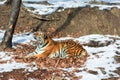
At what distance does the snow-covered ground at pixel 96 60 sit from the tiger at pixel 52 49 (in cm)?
58

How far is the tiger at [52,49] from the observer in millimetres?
12414

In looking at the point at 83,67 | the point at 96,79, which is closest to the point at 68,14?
the point at 83,67

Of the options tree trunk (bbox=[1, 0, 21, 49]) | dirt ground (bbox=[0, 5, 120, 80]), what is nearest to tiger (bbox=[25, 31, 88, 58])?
tree trunk (bbox=[1, 0, 21, 49])

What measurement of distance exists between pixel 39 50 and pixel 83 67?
1.81 m

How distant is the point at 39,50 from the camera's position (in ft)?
41.0

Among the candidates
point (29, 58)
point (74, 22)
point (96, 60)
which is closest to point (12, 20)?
point (29, 58)

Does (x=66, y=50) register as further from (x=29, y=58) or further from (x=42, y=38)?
(x=29, y=58)

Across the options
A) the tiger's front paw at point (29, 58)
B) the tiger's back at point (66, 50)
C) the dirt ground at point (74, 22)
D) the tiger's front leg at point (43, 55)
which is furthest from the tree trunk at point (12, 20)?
the dirt ground at point (74, 22)

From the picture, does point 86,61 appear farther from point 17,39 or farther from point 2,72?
point 17,39

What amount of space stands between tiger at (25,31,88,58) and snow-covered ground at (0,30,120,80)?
576 mm

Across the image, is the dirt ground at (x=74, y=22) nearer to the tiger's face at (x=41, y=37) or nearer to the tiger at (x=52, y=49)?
the tiger at (x=52, y=49)

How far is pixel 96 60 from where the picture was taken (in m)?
12.5

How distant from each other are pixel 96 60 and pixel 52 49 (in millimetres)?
1602

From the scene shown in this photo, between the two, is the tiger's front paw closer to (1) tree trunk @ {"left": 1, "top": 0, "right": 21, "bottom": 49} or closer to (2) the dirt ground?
(1) tree trunk @ {"left": 1, "top": 0, "right": 21, "bottom": 49}
